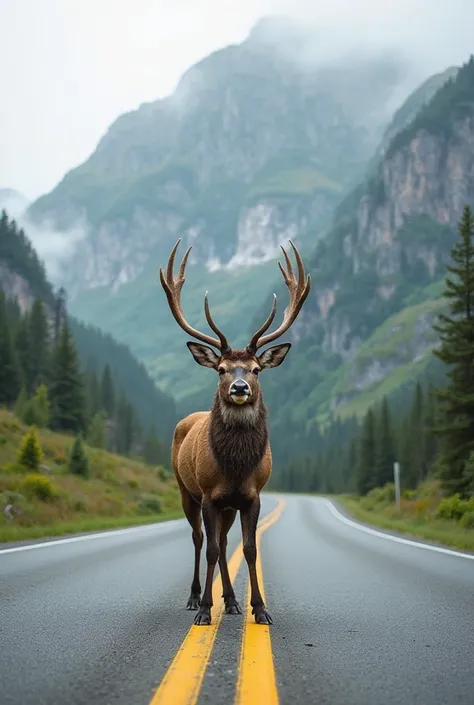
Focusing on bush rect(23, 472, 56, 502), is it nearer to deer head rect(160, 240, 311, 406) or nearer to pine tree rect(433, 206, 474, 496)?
pine tree rect(433, 206, 474, 496)

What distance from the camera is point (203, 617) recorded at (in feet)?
17.3

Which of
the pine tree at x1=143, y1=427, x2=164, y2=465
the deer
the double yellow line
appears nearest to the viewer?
the double yellow line

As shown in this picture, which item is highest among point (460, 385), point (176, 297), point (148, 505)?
point (460, 385)

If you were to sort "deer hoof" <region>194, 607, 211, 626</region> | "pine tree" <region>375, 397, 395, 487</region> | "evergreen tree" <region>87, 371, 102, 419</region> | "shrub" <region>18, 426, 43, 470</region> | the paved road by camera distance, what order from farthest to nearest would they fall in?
"evergreen tree" <region>87, 371, 102, 419</region>, "pine tree" <region>375, 397, 395, 487</region>, "shrub" <region>18, 426, 43, 470</region>, "deer hoof" <region>194, 607, 211, 626</region>, the paved road

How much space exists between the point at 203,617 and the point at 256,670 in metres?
1.54

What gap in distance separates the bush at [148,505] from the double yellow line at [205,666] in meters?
27.1

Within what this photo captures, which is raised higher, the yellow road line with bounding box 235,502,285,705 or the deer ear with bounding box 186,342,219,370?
the deer ear with bounding box 186,342,219,370

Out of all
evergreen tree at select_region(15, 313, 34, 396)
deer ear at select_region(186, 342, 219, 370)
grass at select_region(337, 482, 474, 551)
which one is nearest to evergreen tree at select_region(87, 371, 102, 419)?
evergreen tree at select_region(15, 313, 34, 396)

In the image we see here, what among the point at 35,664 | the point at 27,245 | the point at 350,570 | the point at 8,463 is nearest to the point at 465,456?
the point at 8,463

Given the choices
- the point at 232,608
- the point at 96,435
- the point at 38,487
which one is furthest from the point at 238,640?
the point at 96,435

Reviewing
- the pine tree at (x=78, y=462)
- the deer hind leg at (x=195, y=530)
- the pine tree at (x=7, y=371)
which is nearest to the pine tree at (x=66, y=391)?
the pine tree at (x=7, y=371)

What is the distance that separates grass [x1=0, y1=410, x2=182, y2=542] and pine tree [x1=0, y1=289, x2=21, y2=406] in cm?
2227

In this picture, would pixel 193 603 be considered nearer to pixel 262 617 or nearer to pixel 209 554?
pixel 209 554

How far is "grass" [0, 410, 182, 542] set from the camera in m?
18.7
